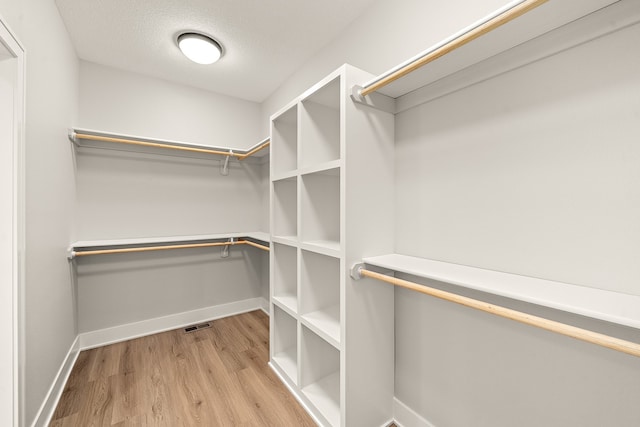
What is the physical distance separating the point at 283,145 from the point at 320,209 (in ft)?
1.96

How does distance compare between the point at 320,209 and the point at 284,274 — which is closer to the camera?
the point at 320,209

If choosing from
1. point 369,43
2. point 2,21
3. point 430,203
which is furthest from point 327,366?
point 2,21

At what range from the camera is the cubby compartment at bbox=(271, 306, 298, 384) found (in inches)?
72.2

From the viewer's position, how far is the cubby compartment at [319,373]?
146 cm

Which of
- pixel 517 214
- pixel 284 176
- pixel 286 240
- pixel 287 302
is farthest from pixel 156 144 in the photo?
pixel 517 214

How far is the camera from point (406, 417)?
1.37 meters

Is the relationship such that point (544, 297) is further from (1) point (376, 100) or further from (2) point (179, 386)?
(2) point (179, 386)

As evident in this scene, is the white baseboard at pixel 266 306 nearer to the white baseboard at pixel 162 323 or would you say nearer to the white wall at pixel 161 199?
the white baseboard at pixel 162 323

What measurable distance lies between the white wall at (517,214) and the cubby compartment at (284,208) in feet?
2.70

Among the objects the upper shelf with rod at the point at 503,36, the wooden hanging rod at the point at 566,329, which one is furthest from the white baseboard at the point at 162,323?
the upper shelf with rod at the point at 503,36

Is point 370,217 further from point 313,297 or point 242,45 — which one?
point 242,45

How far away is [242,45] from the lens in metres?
1.95

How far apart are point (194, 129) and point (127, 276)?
1.52m

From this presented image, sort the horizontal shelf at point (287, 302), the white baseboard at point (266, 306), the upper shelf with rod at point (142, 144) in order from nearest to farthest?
the horizontal shelf at point (287, 302) → the upper shelf with rod at point (142, 144) → the white baseboard at point (266, 306)
